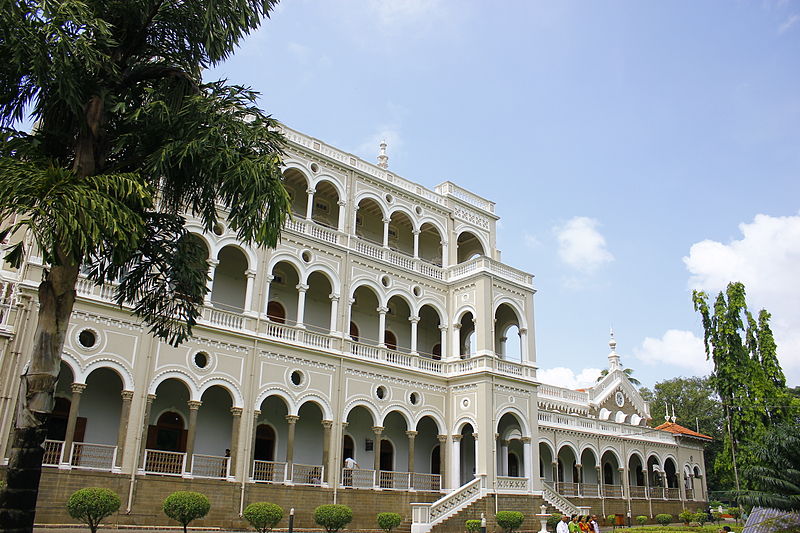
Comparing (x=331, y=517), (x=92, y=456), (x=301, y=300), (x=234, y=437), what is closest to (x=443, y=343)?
(x=301, y=300)

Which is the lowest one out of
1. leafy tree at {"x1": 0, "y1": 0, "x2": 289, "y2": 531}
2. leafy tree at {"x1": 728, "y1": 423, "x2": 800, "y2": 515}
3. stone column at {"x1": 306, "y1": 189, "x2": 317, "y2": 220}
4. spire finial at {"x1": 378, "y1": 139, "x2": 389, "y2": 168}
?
leafy tree at {"x1": 728, "y1": 423, "x2": 800, "y2": 515}

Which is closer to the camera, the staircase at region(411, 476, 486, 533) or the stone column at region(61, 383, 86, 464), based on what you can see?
the stone column at region(61, 383, 86, 464)

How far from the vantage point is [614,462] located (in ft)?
136

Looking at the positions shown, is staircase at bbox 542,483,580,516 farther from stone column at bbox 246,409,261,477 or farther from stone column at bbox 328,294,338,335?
stone column at bbox 246,409,261,477

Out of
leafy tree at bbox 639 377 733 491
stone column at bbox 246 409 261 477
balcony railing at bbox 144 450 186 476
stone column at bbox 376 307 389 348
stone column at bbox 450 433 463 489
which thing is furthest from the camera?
leafy tree at bbox 639 377 733 491

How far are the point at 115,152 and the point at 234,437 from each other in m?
13.4

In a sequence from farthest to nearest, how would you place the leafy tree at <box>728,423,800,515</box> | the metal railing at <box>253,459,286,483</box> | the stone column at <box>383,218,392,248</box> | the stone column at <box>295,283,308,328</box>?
the stone column at <box>383,218,392,248</box>, the stone column at <box>295,283,308,328</box>, the metal railing at <box>253,459,286,483</box>, the leafy tree at <box>728,423,800,515</box>

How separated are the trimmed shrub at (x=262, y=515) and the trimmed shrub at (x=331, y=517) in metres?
1.82

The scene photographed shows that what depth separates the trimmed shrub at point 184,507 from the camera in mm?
18391

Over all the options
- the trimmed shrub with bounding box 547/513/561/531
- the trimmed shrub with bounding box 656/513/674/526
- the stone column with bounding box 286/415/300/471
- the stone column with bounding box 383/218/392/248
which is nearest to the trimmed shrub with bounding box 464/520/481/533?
the trimmed shrub with bounding box 547/513/561/531

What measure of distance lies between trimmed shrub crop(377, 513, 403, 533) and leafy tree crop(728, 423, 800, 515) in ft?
38.2

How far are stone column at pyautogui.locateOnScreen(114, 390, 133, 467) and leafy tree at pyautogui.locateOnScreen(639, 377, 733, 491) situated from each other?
53166 mm

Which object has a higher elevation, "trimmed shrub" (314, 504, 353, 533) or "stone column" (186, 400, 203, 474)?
"stone column" (186, 400, 203, 474)

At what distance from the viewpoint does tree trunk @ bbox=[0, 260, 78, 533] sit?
969 cm
